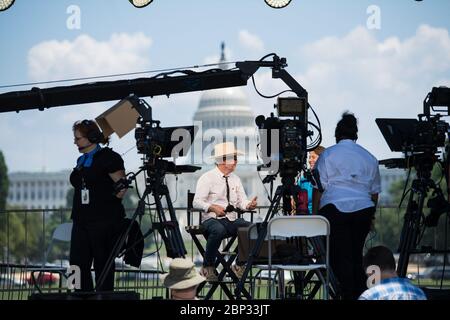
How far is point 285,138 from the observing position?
9109 millimetres

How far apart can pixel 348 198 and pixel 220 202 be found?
1.96 m

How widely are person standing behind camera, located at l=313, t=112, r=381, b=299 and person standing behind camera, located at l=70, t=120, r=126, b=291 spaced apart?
5.19ft

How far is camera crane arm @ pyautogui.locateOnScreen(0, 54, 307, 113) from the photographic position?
32.6 ft

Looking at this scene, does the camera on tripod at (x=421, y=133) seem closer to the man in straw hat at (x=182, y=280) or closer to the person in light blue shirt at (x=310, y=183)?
the person in light blue shirt at (x=310, y=183)

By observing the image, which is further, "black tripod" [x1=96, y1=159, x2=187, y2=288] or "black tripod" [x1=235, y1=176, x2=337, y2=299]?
"black tripod" [x1=96, y1=159, x2=187, y2=288]

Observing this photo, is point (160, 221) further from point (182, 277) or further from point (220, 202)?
point (182, 277)

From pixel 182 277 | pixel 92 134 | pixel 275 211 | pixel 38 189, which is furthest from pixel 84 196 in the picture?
pixel 38 189

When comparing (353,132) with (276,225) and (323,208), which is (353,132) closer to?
(323,208)

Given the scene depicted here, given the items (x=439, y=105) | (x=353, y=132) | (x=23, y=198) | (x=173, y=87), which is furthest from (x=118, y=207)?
(x=23, y=198)

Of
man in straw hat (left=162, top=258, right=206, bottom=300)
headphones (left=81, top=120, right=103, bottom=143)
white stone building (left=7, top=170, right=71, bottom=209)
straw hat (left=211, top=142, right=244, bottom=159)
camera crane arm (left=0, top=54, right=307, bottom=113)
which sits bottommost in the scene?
white stone building (left=7, top=170, right=71, bottom=209)

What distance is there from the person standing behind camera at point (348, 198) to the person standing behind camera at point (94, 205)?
1.58 meters

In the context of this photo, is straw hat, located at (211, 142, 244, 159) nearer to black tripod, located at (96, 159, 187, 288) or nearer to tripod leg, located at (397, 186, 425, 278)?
black tripod, located at (96, 159, 187, 288)

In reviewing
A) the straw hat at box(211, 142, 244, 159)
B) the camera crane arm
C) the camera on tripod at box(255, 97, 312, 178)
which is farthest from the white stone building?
the camera on tripod at box(255, 97, 312, 178)

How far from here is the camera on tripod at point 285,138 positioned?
912 centimetres
